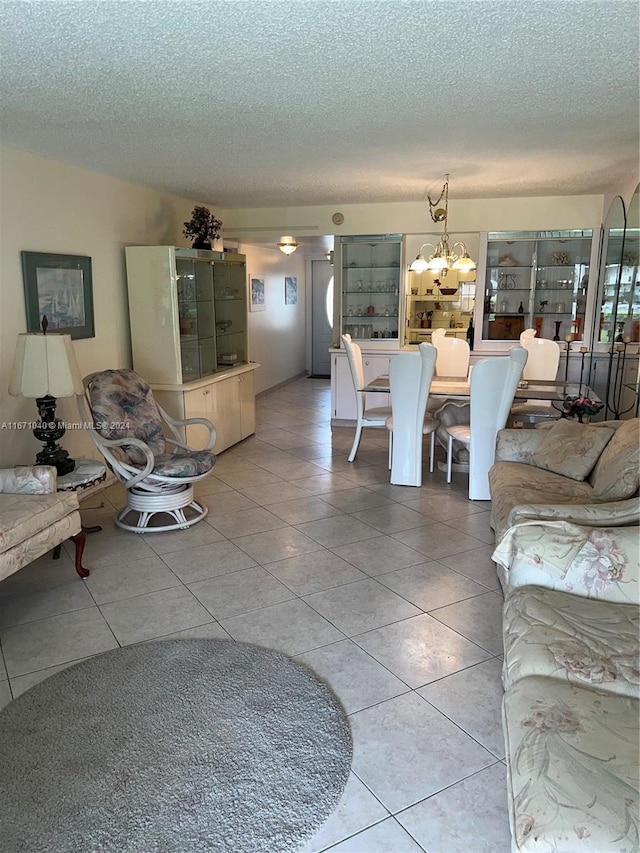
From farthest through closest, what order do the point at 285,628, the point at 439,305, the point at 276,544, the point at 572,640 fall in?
the point at 439,305, the point at 276,544, the point at 285,628, the point at 572,640

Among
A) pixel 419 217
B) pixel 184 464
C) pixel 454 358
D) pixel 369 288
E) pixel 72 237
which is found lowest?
pixel 184 464

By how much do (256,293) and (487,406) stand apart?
4.78 m

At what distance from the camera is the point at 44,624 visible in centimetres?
293

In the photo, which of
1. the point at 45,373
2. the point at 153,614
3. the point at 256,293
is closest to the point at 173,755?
the point at 153,614

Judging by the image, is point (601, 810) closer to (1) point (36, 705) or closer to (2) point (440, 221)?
(1) point (36, 705)

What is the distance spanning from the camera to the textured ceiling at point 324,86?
206cm

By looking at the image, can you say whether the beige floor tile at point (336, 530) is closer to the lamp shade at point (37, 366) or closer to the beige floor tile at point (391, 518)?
the beige floor tile at point (391, 518)

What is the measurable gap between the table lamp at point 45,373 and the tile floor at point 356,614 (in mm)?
766

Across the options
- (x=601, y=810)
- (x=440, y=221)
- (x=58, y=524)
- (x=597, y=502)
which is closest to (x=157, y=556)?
(x=58, y=524)

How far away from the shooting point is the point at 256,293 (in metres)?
8.49

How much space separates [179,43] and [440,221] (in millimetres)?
4518

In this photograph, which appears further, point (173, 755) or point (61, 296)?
point (61, 296)

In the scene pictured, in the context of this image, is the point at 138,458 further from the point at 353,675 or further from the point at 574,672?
the point at 574,672

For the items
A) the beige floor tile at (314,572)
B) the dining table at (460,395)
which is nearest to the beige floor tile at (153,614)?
the beige floor tile at (314,572)
